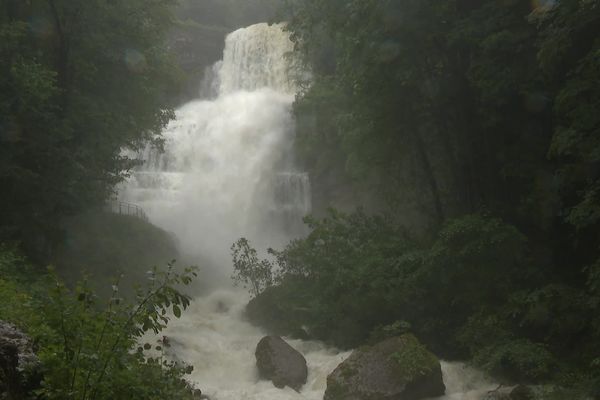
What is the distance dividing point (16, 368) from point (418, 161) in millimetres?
15375

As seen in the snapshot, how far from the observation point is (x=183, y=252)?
26.7 m

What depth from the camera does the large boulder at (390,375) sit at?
10.8 meters

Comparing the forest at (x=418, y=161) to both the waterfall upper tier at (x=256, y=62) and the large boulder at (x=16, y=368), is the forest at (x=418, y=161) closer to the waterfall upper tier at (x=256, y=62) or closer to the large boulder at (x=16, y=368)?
the large boulder at (x=16, y=368)

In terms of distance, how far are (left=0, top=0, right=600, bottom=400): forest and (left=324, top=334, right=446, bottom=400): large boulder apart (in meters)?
1.28

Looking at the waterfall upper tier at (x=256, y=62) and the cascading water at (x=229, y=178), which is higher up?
the waterfall upper tier at (x=256, y=62)

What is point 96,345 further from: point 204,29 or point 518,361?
point 204,29

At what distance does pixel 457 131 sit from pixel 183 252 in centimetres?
1534

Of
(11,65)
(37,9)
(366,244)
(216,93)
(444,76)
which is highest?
(216,93)

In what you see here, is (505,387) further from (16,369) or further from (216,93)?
(216,93)

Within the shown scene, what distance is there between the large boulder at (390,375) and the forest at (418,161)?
1285 millimetres

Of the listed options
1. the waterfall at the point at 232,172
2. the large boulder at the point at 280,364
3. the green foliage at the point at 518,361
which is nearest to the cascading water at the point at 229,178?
the waterfall at the point at 232,172

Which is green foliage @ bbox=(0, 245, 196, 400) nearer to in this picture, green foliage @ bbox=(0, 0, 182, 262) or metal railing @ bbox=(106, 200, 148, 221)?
green foliage @ bbox=(0, 0, 182, 262)

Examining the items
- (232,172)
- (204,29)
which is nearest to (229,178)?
(232,172)

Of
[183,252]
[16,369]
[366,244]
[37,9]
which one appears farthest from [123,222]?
[16,369]
